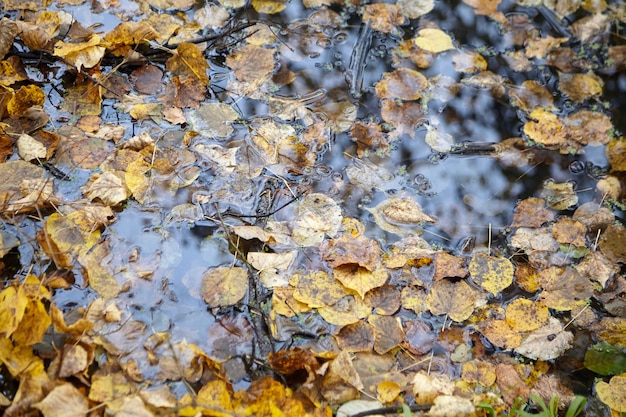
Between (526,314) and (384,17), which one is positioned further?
(384,17)

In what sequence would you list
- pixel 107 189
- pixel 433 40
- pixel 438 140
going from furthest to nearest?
pixel 433 40 < pixel 438 140 < pixel 107 189

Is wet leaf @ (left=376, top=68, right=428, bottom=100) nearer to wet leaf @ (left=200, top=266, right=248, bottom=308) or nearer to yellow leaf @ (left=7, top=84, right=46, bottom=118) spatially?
wet leaf @ (left=200, top=266, right=248, bottom=308)

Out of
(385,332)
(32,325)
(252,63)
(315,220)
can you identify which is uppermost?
(252,63)

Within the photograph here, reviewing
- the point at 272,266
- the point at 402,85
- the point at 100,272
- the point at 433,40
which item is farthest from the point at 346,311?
the point at 433,40

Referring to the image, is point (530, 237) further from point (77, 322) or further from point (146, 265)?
point (77, 322)

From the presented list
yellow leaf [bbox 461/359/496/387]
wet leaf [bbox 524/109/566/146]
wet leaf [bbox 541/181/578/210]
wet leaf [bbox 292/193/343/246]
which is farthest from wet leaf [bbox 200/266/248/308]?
wet leaf [bbox 524/109/566/146]

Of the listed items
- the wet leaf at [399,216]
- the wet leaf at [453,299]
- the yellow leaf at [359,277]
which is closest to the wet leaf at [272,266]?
the yellow leaf at [359,277]

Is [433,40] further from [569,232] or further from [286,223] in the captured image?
[286,223]

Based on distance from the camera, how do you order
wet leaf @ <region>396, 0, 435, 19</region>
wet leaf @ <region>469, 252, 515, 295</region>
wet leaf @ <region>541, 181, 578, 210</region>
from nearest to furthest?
wet leaf @ <region>469, 252, 515, 295</region> < wet leaf @ <region>541, 181, 578, 210</region> < wet leaf @ <region>396, 0, 435, 19</region>
